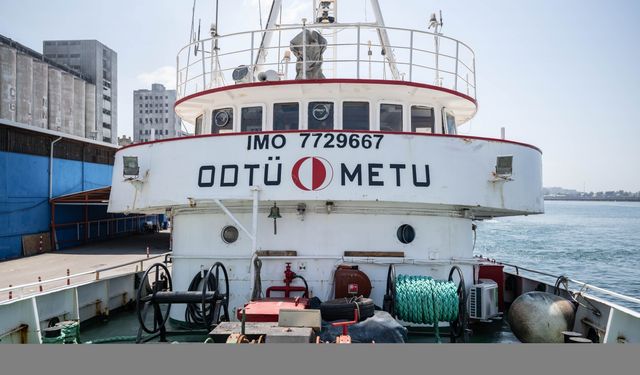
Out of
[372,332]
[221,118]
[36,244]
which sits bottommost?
[36,244]

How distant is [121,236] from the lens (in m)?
37.3

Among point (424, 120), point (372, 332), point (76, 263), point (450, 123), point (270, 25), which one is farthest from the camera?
point (76, 263)

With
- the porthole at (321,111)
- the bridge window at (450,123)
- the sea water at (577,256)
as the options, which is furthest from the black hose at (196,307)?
the sea water at (577,256)

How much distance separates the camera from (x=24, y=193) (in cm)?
2664

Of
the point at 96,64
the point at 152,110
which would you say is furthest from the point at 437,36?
the point at 152,110

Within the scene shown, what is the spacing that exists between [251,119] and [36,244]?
22.4 metres

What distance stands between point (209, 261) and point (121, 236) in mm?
30717

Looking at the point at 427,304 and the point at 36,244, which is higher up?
the point at 427,304

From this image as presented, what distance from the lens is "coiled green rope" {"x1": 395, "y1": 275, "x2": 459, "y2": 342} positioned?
805 centimetres

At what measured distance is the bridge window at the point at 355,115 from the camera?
10.4 metres

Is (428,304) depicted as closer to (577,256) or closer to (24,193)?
(24,193)

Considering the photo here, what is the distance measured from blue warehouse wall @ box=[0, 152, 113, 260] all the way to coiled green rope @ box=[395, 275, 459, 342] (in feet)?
80.0

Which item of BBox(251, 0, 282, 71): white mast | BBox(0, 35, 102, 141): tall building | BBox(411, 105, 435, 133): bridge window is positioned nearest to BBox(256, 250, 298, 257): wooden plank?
BBox(411, 105, 435, 133): bridge window

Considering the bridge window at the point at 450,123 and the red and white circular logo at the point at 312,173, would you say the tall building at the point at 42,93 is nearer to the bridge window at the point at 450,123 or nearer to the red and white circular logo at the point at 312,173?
the bridge window at the point at 450,123
